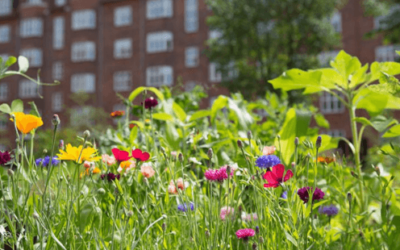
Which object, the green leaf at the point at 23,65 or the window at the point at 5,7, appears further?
the window at the point at 5,7

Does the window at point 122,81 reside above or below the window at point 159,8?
below

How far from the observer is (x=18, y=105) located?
133 cm

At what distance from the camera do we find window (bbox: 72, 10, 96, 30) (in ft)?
83.3

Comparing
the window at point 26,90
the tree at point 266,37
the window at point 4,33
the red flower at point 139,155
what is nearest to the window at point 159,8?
the tree at point 266,37

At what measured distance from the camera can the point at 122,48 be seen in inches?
968

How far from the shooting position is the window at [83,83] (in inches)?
976

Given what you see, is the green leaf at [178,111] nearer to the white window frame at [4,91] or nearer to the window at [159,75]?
the window at [159,75]

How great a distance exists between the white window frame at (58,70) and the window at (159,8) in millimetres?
6100

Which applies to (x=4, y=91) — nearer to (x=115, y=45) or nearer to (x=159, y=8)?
(x=115, y=45)

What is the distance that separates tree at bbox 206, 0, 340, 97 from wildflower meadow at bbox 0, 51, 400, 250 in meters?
14.3

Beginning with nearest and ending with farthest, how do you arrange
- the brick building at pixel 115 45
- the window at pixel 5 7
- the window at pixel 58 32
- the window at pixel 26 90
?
the brick building at pixel 115 45 < the window at pixel 58 32 < the window at pixel 26 90 < the window at pixel 5 7

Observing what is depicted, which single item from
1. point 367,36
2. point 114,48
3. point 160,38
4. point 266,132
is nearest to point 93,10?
point 114,48

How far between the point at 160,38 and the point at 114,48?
277cm

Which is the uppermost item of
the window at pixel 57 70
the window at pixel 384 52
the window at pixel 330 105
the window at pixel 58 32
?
the window at pixel 58 32
